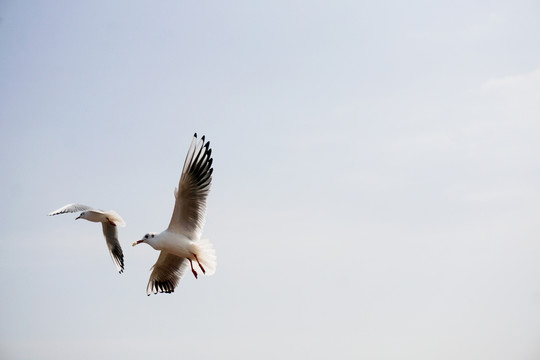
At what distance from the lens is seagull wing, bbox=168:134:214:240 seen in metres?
10.2

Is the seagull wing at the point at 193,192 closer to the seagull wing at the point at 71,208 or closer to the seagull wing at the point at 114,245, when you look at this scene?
the seagull wing at the point at 71,208

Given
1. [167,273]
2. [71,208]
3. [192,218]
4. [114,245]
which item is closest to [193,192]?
[192,218]

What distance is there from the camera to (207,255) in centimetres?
1059

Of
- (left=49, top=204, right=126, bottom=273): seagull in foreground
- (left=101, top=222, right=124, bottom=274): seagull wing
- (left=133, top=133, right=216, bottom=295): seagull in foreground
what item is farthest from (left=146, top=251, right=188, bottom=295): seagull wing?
(left=101, top=222, right=124, bottom=274): seagull wing

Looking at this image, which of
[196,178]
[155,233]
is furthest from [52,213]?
[196,178]

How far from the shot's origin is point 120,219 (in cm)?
1438

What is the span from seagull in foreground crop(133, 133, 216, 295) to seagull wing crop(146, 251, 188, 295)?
533mm

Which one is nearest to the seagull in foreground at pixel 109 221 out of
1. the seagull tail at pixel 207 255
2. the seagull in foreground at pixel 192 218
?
the seagull in foreground at pixel 192 218

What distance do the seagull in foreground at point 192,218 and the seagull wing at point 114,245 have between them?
4.03 metres

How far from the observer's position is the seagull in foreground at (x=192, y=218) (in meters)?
10.2

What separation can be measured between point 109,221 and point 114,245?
676mm

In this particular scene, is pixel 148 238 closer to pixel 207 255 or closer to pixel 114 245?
pixel 207 255

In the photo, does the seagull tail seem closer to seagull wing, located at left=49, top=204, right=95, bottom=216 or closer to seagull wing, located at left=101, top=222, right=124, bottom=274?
seagull wing, located at left=49, top=204, right=95, bottom=216

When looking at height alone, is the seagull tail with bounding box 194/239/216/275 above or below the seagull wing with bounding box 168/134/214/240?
below
